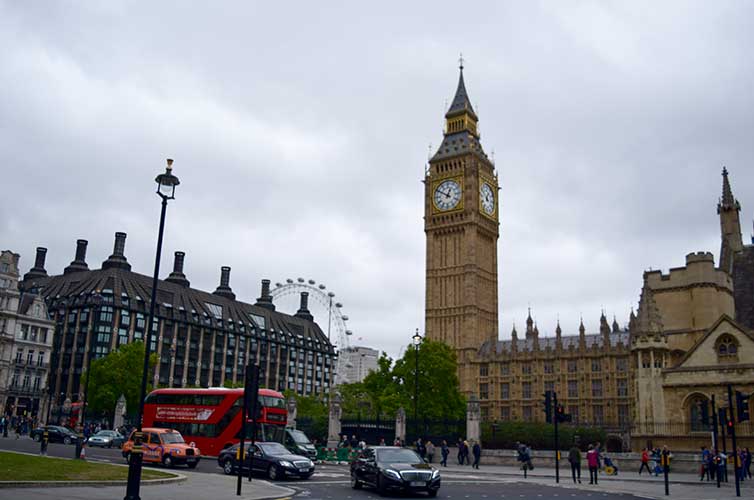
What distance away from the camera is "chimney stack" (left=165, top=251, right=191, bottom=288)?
11894 centimetres

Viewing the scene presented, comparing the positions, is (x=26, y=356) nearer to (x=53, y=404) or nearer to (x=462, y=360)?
(x=53, y=404)

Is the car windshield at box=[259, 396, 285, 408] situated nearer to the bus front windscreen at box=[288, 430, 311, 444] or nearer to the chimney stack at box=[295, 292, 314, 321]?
the bus front windscreen at box=[288, 430, 311, 444]

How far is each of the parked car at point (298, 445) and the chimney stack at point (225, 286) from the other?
9154 centimetres

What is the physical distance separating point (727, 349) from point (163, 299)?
8632 centimetres

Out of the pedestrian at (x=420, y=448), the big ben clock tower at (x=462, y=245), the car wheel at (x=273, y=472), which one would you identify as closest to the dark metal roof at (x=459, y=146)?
the big ben clock tower at (x=462, y=245)

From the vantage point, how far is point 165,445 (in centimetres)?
3091

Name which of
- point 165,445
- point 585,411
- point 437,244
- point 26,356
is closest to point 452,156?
point 437,244

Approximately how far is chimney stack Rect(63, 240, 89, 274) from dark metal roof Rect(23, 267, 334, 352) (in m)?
1.65

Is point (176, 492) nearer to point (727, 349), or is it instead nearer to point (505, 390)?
point (727, 349)

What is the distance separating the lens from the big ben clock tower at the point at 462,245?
109m

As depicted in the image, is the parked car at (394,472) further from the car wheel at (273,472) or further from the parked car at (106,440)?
the parked car at (106,440)

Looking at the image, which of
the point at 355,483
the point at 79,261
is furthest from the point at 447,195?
the point at 355,483

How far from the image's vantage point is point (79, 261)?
112938 millimetres

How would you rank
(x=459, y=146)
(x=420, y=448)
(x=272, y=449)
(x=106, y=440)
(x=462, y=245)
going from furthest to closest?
(x=459, y=146) → (x=462, y=245) → (x=106, y=440) → (x=420, y=448) → (x=272, y=449)
